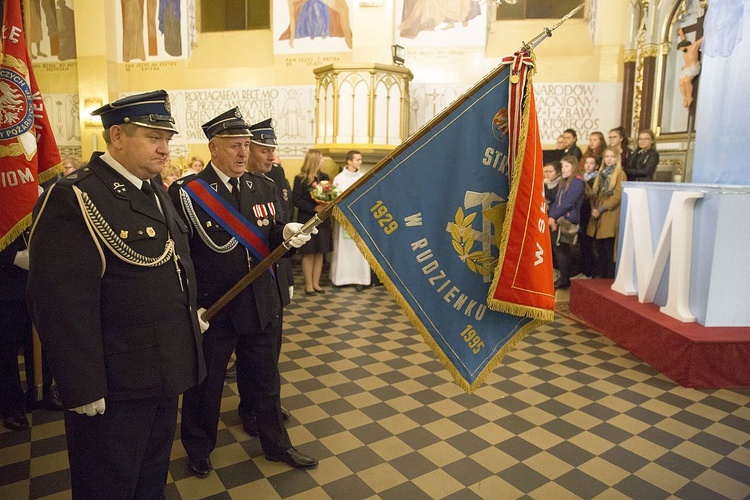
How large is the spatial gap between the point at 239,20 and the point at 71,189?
9803 millimetres

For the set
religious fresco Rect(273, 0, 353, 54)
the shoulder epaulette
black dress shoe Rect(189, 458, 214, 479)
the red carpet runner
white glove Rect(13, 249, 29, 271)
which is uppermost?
religious fresco Rect(273, 0, 353, 54)

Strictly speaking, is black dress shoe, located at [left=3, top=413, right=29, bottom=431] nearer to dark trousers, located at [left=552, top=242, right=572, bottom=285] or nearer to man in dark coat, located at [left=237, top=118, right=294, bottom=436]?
man in dark coat, located at [left=237, top=118, right=294, bottom=436]

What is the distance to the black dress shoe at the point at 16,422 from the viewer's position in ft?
10.0

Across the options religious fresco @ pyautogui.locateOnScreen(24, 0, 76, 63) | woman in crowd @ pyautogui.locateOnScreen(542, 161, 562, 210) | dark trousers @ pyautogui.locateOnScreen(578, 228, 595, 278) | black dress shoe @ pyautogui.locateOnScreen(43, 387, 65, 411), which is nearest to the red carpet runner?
dark trousers @ pyautogui.locateOnScreen(578, 228, 595, 278)

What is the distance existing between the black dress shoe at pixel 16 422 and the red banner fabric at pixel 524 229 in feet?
9.48

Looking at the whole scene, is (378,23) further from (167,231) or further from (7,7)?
(167,231)

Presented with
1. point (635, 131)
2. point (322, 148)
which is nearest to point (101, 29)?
point (322, 148)

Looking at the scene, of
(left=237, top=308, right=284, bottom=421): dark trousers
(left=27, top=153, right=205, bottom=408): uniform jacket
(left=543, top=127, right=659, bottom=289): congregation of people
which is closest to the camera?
(left=27, top=153, right=205, bottom=408): uniform jacket

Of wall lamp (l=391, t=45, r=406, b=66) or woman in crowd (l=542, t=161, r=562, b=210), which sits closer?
woman in crowd (l=542, t=161, r=562, b=210)

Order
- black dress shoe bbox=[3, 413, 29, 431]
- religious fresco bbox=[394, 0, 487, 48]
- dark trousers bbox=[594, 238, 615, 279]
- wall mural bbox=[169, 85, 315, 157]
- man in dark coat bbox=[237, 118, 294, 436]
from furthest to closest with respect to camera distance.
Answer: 1. wall mural bbox=[169, 85, 315, 157]
2. religious fresco bbox=[394, 0, 487, 48]
3. dark trousers bbox=[594, 238, 615, 279]
4. black dress shoe bbox=[3, 413, 29, 431]
5. man in dark coat bbox=[237, 118, 294, 436]

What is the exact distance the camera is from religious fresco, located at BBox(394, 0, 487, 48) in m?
8.88

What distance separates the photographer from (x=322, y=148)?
7.98m

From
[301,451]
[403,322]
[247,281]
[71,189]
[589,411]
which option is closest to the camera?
[71,189]

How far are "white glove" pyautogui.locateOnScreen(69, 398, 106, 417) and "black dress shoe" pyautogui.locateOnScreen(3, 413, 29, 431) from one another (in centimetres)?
192
